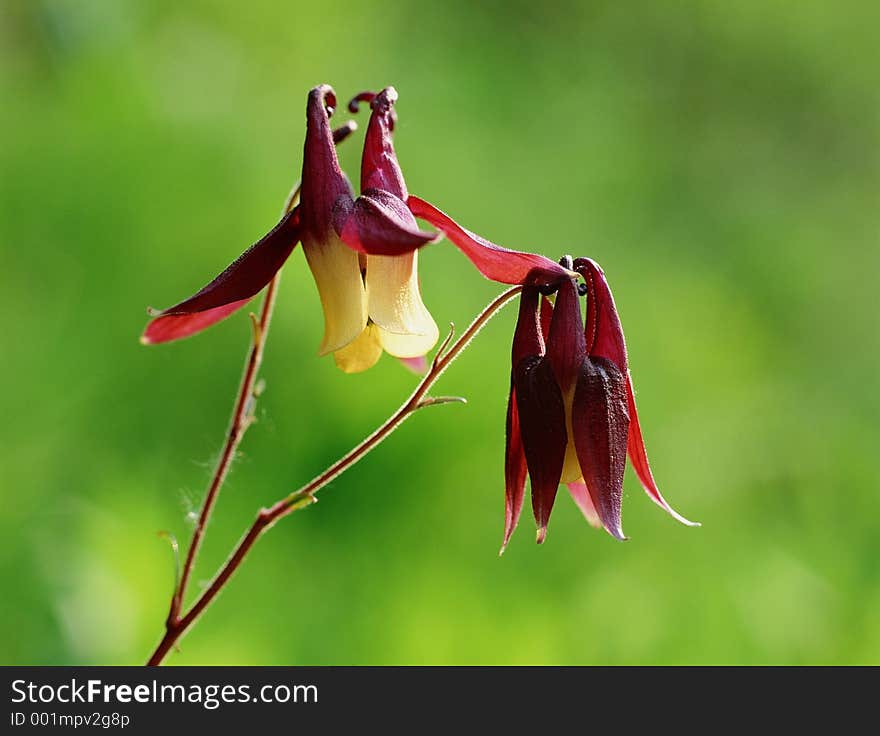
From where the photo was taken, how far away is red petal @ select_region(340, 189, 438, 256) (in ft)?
2.15

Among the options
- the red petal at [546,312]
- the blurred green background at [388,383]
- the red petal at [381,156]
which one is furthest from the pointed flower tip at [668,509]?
the blurred green background at [388,383]

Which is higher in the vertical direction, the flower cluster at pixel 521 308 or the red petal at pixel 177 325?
the red petal at pixel 177 325

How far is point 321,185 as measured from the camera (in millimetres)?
711

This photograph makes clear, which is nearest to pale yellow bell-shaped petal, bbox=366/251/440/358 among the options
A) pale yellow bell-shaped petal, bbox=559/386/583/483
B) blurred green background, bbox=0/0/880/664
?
pale yellow bell-shaped petal, bbox=559/386/583/483

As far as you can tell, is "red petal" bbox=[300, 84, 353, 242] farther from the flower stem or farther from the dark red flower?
the flower stem

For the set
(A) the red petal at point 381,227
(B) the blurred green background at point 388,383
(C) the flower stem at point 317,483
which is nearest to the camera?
(A) the red petal at point 381,227

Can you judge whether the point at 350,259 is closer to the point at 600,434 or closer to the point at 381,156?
the point at 381,156

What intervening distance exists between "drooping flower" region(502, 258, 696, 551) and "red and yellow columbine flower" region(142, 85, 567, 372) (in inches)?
1.3

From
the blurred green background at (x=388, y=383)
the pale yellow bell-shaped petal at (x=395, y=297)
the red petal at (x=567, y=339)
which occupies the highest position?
the blurred green background at (x=388, y=383)

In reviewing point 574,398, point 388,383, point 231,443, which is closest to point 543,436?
point 574,398

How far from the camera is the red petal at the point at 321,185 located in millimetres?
704

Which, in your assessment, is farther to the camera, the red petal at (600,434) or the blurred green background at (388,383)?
the blurred green background at (388,383)

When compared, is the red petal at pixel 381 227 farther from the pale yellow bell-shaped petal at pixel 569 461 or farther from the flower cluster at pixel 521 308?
the pale yellow bell-shaped petal at pixel 569 461

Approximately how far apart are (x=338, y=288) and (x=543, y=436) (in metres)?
0.17
